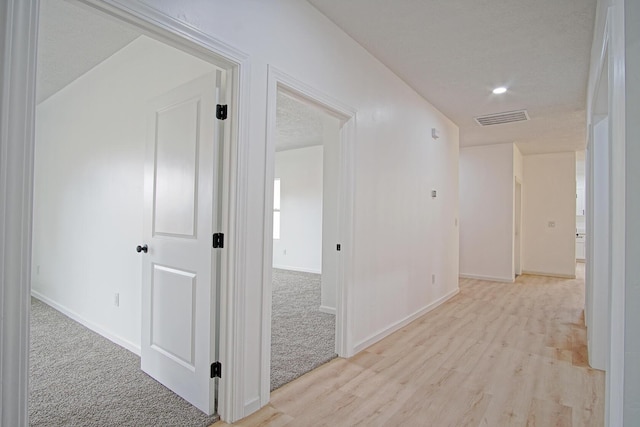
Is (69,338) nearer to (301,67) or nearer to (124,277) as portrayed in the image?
(124,277)

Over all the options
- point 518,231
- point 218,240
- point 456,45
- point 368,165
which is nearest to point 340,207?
point 368,165

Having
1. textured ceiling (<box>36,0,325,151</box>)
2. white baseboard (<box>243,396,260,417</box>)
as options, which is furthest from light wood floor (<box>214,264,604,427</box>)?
textured ceiling (<box>36,0,325,151</box>)

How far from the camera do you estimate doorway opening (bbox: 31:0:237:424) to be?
195 centimetres

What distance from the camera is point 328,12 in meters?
2.44

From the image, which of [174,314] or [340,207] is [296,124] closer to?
[340,207]

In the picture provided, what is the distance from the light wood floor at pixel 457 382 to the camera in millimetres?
1966

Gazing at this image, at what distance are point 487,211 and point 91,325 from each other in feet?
21.4

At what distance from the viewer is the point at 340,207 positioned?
280cm

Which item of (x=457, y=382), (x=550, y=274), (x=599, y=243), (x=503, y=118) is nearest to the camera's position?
(x=457, y=382)

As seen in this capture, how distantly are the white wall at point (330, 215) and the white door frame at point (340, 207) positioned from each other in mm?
1332

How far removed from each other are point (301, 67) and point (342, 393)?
2205mm

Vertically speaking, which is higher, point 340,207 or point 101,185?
point 101,185

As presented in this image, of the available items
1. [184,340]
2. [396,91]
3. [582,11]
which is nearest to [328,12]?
[396,91]

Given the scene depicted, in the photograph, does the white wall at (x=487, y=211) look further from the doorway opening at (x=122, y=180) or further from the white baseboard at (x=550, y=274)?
the doorway opening at (x=122, y=180)
